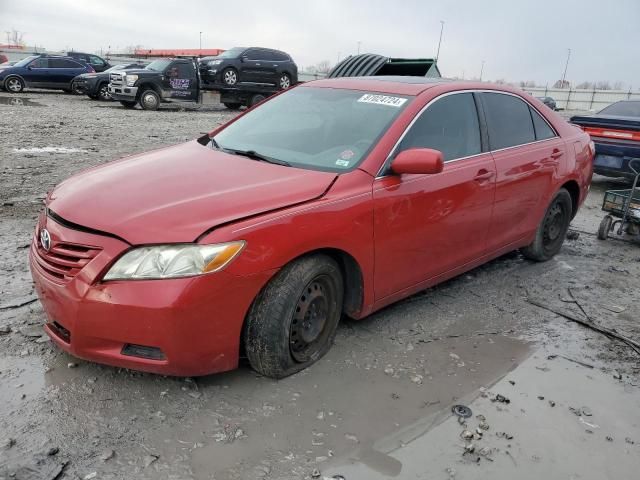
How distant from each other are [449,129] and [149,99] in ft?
52.2

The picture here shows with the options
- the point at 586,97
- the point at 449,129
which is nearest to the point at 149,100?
the point at 449,129

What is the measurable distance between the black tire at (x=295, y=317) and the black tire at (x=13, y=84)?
22529 millimetres

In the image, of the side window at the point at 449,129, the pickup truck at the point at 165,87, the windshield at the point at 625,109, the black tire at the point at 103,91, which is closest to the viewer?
the side window at the point at 449,129

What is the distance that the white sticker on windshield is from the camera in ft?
11.9

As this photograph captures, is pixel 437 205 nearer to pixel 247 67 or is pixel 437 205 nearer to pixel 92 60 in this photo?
pixel 247 67

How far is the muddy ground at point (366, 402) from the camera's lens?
2391 millimetres

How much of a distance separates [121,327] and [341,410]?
3.74ft

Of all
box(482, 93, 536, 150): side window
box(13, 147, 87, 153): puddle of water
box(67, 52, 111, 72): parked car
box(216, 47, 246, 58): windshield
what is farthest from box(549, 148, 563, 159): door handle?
box(67, 52, 111, 72): parked car

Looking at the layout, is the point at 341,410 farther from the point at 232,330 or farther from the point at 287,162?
the point at 287,162

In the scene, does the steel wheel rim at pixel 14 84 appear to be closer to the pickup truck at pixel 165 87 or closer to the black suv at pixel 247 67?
the pickup truck at pixel 165 87

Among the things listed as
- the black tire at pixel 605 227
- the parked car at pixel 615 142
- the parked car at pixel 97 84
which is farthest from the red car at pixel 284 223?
the parked car at pixel 97 84

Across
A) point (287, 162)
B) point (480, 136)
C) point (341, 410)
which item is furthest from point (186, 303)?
point (480, 136)

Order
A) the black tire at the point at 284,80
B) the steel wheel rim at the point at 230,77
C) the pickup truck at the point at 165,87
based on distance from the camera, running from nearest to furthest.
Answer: the pickup truck at the point at 165,87, the steel wheel rim at the point at 230,77, the black tire at the point at 284,80

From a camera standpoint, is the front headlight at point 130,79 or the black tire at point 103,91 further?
the black tire at point 103,91
